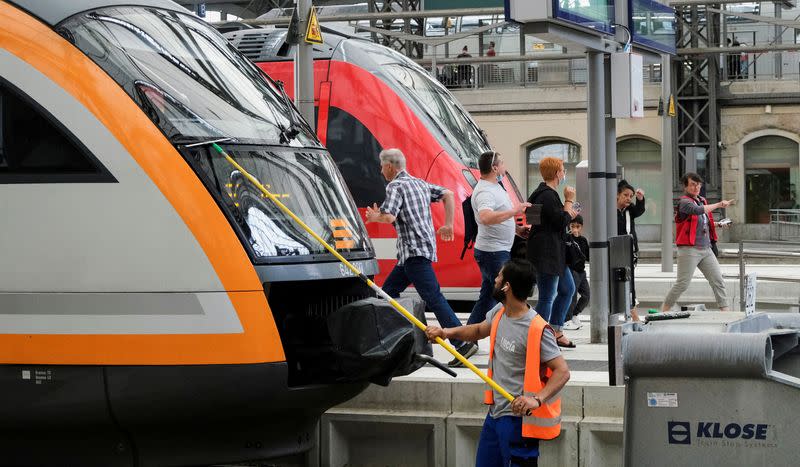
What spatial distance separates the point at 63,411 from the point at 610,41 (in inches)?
257

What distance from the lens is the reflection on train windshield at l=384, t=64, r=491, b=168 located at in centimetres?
1370

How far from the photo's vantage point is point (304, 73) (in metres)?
12.3

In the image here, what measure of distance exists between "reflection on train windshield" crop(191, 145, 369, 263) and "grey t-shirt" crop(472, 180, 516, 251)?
2.37 m

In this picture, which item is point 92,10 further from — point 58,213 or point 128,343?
point 128,343

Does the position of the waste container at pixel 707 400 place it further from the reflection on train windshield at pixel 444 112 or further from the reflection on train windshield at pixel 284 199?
the reflection on train windshield at pixel 444 112

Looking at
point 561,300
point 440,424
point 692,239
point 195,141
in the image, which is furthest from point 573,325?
point 195,141

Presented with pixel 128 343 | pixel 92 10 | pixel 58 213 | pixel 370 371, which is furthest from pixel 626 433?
pixel 92 10

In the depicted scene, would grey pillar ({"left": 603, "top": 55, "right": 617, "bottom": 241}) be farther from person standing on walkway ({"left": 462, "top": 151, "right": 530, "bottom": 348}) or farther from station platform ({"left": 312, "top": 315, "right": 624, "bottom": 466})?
station platform ({"left": 312, "top": 315, "right": 624, "bottom": 466})

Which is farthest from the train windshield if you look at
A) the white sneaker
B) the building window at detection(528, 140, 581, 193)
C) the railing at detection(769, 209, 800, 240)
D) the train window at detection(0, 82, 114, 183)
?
the building window at detection(528, 140, 581, 193)

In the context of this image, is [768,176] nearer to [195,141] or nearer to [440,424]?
[440,424]

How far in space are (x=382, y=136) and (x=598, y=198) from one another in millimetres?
2740

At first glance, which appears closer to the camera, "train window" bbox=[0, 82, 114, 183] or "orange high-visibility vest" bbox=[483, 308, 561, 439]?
"orange high-visibility vest" bbox=[483, 308, 561, 439]

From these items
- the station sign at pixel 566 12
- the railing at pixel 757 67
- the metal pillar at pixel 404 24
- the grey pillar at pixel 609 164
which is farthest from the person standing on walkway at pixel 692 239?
the railing at pixel 757 67

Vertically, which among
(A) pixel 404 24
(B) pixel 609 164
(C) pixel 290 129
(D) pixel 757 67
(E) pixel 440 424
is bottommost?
(E) pixel 440 424
